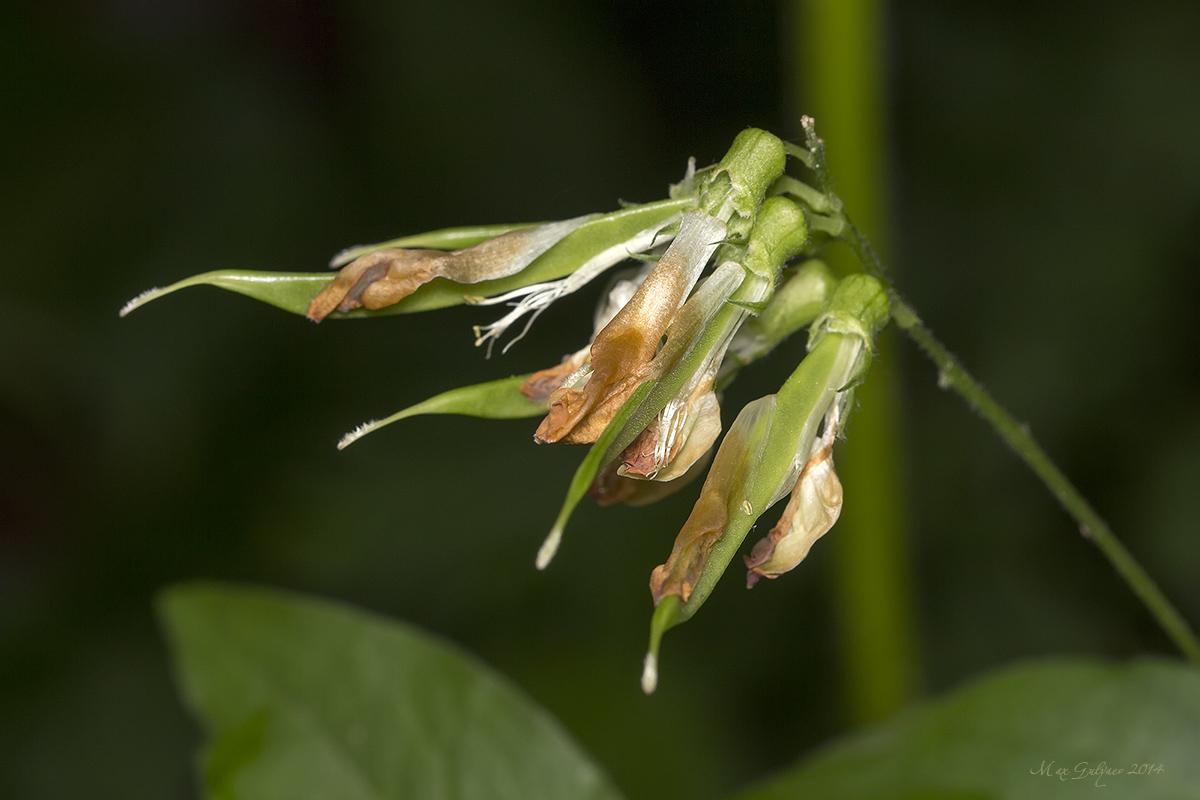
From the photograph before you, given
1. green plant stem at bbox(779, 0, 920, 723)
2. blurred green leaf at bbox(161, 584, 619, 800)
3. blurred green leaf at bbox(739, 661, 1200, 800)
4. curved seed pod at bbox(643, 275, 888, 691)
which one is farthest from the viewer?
green plant stem at bbox(779, 0, 920, 723)

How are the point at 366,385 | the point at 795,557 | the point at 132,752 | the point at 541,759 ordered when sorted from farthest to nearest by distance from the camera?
the point at 366,385 → the point at 132,752 → the point at 541,759 → the point at 795,557

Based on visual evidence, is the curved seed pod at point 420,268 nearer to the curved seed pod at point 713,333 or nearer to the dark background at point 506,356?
the curved seed pod at point 713,333

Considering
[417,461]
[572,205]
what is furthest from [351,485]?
[572,205]

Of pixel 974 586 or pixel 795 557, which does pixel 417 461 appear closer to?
pixel 974 586

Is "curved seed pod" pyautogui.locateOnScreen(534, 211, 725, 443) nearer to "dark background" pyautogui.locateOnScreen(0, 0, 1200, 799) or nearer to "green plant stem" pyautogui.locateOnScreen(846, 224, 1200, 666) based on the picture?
"green plant stem" pyautogui.locateOnScreen(846, 224, 1200, 666)

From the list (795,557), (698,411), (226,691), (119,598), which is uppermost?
(698,411)

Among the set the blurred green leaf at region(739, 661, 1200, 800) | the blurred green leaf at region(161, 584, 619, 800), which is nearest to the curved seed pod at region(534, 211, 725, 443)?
the blurred green leaf at region(161, 584, 619, 800)

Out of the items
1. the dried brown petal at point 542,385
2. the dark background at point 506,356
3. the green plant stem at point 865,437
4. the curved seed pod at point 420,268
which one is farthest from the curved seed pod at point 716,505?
the dark background at point 506,356
